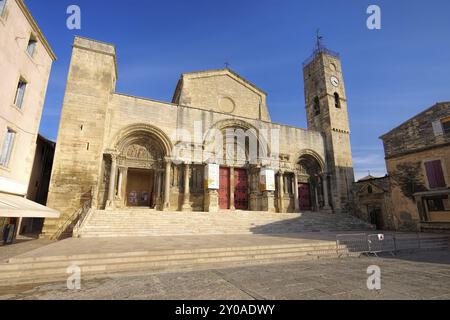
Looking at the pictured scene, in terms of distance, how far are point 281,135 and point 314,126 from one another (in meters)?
5.58

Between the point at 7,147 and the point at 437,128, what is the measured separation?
24335mm

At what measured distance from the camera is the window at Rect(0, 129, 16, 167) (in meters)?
9.68

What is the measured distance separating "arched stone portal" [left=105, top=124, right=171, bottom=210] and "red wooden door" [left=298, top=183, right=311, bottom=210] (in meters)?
11.6

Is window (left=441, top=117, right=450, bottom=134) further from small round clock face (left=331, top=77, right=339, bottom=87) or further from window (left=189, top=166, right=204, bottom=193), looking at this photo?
window (left=189, top=166, right=204, bottom=193)

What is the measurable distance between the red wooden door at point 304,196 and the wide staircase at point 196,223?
3570 mm

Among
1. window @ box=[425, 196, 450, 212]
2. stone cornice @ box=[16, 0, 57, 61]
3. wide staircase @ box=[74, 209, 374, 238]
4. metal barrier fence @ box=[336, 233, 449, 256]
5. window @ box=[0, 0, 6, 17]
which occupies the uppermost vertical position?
stone cornice @ box=[16, 0, 57, 61]

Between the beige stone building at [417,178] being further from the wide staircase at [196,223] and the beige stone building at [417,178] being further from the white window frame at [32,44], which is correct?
the white window frame at [32,44]

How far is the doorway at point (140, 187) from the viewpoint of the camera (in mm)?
15961

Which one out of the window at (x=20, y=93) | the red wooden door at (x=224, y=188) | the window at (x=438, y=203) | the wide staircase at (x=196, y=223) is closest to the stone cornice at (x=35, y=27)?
the window at (x=20, y=93)

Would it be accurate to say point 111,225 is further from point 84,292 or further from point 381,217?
point 381,217

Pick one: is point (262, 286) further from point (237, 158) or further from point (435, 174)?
point (435, 174)

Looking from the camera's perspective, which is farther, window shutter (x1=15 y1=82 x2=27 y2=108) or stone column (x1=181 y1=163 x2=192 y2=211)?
stone column (x1=181 y1=163 x2=192 y2=211)

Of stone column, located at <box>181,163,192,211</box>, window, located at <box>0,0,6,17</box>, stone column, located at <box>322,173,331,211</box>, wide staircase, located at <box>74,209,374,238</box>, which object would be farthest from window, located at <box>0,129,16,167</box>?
stone column, located at <box>322,173,331,211</box>

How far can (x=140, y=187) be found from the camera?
1659 centimetres
